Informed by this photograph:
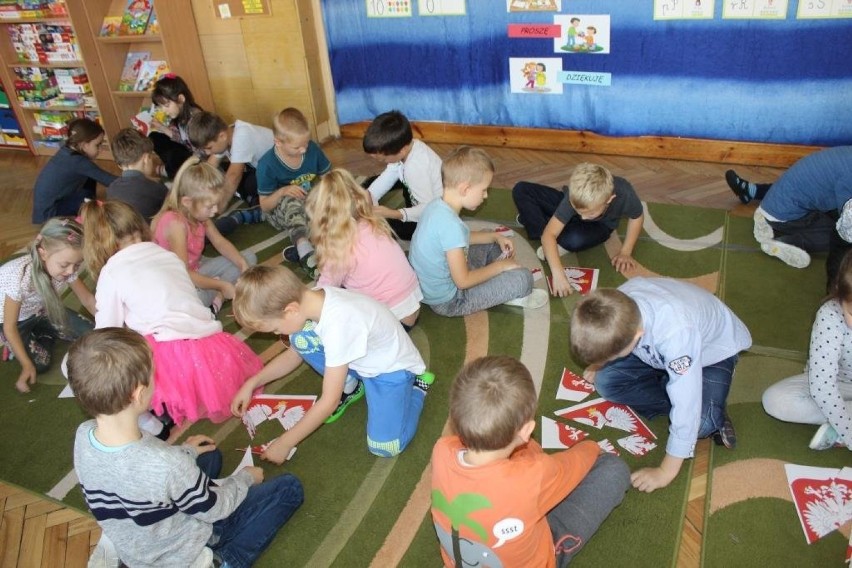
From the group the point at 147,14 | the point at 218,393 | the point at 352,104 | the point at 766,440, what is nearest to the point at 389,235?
the point at 218,393

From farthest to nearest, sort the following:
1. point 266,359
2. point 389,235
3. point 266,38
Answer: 1. point 266,38
2. point 266,359
3. point 389,235

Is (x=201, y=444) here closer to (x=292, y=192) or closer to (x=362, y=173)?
(x=292, y=192)

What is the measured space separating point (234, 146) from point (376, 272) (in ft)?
6.66

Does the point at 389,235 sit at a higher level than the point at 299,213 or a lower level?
higher

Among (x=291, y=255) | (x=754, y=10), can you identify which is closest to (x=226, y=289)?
(x=291, y=255)

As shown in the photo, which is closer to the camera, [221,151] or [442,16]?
[221,151]

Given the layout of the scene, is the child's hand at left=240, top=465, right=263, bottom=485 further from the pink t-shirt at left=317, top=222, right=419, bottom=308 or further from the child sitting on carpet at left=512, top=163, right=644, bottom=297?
the child sitting on carpet at left=512, top=163, right=644, bottom=297

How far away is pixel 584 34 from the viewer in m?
4.37

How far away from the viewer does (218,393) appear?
249cm

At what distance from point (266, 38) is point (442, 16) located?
4.89ft

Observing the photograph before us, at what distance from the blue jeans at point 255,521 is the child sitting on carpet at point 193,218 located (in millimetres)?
1356

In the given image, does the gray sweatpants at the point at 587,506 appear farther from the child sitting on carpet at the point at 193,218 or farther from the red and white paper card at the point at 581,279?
the child sitting on carpet at the point at 193,218

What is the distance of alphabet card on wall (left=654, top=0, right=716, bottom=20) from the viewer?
3973 millimetres

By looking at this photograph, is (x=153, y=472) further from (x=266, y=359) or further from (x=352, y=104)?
(x=352, y=104)
